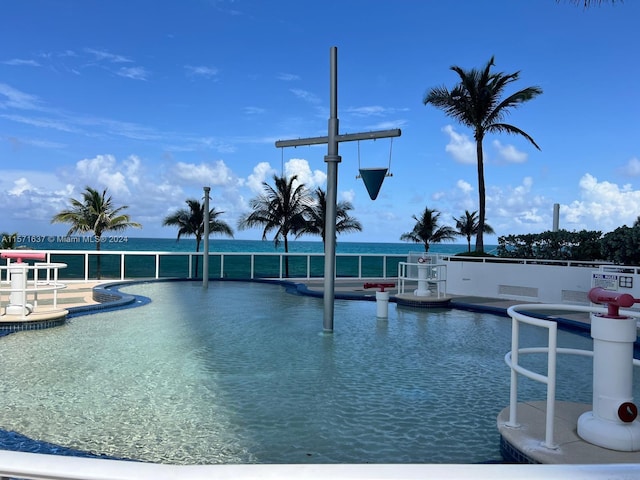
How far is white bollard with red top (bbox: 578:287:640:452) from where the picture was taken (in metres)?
2.85

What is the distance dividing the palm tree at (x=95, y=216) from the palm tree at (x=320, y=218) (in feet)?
31.8

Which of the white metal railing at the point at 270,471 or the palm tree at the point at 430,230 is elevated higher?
the palm tree at the point at 430,230

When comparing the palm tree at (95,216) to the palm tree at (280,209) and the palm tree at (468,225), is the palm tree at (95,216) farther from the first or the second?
the palm tree at (468,225)

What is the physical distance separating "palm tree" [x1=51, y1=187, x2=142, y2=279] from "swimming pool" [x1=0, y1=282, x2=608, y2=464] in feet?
65.6

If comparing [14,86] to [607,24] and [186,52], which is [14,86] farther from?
[607,24]

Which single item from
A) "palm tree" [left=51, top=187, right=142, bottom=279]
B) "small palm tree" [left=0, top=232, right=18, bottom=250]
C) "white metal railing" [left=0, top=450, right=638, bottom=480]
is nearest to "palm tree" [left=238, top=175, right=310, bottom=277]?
"palm tree" [left=51, top=187, right=142, bottom=279]

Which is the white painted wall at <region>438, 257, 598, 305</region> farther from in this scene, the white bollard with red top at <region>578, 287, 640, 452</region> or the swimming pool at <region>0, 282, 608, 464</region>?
the white bollard with red top at <region>578, 287, 640, 452</region>

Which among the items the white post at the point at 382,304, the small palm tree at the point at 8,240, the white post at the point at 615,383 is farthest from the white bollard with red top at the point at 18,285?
the small palm tree at the point at 8,240

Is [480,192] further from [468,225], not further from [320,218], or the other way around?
[468,225]

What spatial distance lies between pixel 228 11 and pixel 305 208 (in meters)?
13.3

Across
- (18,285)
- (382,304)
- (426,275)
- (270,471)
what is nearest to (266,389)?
(270,471)

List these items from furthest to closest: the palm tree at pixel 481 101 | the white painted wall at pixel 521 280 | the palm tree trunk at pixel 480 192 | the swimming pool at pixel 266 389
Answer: the palm tree at pixel 481 101, the palm tree trunk at pixel 480 192, the white painted wall at pixel 521 280, the swimming pool at pixel 266 389

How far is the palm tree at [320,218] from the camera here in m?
26.5

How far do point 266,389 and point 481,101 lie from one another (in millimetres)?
16881
